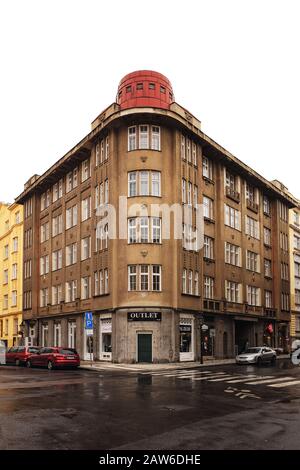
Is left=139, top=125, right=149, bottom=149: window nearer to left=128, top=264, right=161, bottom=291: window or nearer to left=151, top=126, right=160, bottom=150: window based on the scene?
left=151, top=126, right=160, bottom=150: window

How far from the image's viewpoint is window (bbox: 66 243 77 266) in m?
45.7

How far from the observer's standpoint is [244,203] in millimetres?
51312

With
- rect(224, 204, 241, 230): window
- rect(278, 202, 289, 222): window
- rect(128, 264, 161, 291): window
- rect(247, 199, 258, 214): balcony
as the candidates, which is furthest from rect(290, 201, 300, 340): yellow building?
rect(128, 264, 161, 291): window

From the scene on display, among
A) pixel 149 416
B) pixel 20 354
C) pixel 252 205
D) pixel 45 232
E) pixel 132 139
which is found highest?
pixel 132 139

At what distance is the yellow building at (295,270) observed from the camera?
64.2 metres

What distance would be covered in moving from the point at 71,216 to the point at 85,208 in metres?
3.30

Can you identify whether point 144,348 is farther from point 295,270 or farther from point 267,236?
point 295,270

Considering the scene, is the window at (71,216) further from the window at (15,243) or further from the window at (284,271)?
the window at (284,271)

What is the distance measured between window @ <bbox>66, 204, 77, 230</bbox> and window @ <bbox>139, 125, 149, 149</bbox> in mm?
10527

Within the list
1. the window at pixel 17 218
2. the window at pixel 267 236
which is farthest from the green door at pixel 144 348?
the window at pixel 17 218

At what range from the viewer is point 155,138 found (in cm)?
3922

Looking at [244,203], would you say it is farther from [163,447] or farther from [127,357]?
[163,447]

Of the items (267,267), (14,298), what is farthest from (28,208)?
(267,267)
